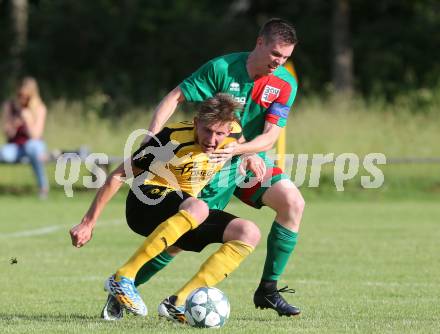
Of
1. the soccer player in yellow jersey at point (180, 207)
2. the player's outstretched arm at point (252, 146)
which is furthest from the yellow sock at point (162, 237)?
the player's outstretched arm at point (252, 146)

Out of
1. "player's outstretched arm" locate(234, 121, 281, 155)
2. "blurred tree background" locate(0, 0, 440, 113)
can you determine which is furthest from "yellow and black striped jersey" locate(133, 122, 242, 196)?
"blurred tree background" locate(0, 0, 440, 113)

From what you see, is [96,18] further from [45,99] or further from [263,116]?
[263,116]

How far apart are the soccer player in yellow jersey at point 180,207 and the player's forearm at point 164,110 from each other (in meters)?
0.17

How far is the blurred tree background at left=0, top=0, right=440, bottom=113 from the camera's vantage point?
103ft

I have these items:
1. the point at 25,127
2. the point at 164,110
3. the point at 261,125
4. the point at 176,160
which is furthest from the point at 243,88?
the point at 25,127

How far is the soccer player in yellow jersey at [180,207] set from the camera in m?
6.21

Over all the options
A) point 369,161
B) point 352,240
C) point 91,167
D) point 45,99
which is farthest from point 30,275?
point 45,99

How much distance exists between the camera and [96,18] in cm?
3259

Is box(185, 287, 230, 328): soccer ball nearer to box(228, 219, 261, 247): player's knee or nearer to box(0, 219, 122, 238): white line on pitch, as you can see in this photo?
box(228, 219, 261, 247): player's knee

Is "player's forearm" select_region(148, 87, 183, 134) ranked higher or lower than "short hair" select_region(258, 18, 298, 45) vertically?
lower

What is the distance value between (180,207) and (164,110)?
81 cm

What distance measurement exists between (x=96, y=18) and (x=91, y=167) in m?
14.3

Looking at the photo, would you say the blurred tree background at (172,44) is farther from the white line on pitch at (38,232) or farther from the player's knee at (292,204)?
the player's knee at (292,204)

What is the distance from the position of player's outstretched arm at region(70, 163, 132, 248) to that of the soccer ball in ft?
2.23
